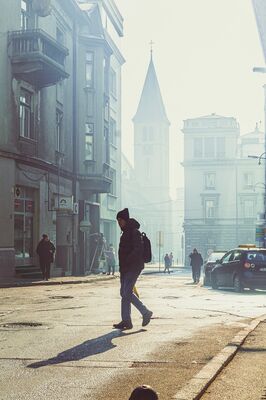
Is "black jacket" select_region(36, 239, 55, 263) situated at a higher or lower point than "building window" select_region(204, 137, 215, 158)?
lower

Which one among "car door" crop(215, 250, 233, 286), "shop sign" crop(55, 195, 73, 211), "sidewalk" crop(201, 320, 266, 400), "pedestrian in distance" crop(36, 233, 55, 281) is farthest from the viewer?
"shop sign" crop(55, 195, 73, 211)

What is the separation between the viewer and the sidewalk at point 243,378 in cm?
602

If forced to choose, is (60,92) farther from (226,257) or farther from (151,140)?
(151,140)

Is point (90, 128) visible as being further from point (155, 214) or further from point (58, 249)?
point (155, 214)

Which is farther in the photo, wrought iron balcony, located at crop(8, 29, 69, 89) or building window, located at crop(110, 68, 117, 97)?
building window, located at crop(110, 68, 117, 97)

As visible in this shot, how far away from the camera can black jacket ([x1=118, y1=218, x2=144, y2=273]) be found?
1062cm

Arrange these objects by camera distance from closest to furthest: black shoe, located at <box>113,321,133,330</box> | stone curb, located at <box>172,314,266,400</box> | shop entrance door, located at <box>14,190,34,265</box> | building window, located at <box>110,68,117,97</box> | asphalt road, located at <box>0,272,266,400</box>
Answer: stone curb, located at <box>172,314,266,400</box>, asphalt road, located at <box>0,272,266,400</box>, black shoe, located at <box>113,321,133,330</box>, shop entrance door, located at <box>14,190,34,265</box>, building window, located at <box>110,68,117,97</box>

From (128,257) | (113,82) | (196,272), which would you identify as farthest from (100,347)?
(113,82)

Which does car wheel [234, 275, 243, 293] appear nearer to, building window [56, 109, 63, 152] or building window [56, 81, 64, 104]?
building window [56, 109, 63, 152]

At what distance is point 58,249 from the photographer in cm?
3397

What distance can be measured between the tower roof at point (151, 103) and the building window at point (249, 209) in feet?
130

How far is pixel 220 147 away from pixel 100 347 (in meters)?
78.4

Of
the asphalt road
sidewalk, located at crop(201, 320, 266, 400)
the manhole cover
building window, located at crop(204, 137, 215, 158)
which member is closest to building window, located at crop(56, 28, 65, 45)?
the asphalt road

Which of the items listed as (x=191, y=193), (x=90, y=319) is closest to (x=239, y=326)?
(x=90, y=319)
